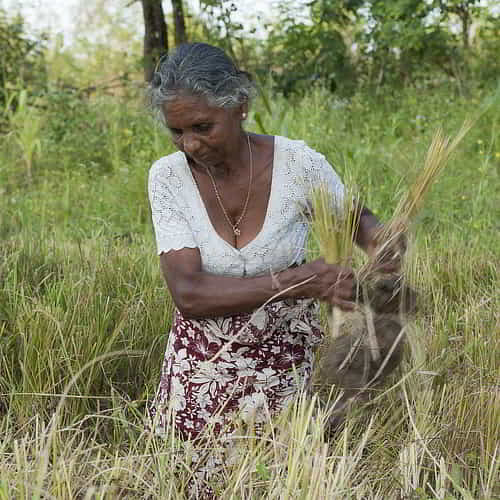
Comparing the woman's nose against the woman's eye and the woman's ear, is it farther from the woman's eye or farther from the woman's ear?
the woman's ear

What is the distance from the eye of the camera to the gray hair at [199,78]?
1.63 metres

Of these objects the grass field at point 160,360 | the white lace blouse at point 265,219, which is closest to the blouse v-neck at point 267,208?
the white lace blouse at point 265,219

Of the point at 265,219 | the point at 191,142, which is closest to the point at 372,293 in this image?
the point at 265,219

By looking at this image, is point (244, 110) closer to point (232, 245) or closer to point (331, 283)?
point (232, 245)

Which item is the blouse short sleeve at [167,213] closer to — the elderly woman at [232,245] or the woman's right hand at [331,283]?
the elderly woman at [232,245]

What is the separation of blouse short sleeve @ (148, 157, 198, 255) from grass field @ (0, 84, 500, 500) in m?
0.34

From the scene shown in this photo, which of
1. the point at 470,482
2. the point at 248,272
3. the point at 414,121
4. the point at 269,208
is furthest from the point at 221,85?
the point at 414,121

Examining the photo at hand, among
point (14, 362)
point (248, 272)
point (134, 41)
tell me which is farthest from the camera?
point (134, 41)

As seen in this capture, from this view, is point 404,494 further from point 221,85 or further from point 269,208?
point 221,85

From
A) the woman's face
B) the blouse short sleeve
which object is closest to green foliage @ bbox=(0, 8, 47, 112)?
the blouse short sleeve

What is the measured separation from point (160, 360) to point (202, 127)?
34.0 inches

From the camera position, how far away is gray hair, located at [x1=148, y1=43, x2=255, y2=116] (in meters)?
1.63

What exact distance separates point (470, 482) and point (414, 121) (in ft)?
11.8

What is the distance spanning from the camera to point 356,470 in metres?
1.68
